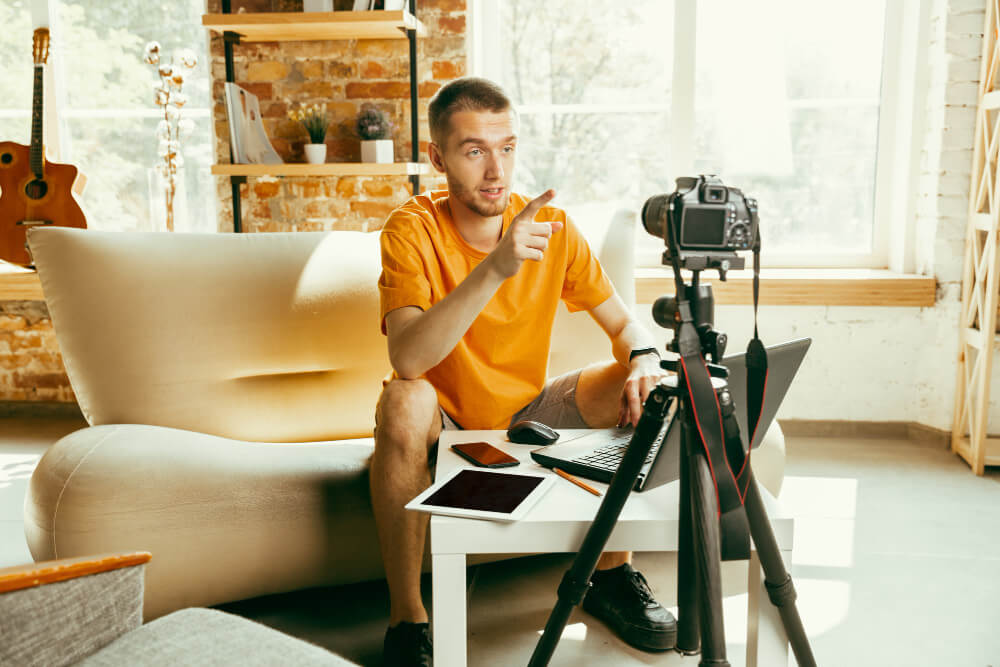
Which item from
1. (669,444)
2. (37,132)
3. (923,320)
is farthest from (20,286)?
(923,320)

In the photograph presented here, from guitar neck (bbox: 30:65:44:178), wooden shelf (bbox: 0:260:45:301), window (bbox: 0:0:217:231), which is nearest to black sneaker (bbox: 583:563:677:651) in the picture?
window (bbox: 0:0:217:231)

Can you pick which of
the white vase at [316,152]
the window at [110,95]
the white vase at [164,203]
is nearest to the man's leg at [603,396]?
the white vase at [316,152]

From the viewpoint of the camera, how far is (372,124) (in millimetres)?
2898

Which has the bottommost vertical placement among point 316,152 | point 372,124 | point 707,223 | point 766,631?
point 766,631

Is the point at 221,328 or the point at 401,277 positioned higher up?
the point at 401,277

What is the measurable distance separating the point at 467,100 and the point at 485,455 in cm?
74

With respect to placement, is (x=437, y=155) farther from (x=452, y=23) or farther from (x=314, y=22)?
(x=452, y=23)

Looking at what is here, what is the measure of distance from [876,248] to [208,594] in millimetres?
2720

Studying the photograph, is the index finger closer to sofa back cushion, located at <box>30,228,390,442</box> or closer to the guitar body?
sofa back cushion, located at <box>30,228,390,442</box>

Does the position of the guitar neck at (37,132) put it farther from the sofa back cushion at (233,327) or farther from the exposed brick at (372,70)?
the sofa back cushion at (233,327)

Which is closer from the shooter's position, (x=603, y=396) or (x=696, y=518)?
(x=696, y=518)

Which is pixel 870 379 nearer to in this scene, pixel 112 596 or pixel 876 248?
pixel 876 248

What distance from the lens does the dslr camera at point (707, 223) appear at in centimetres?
100

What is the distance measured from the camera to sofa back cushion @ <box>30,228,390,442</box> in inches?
68.4
